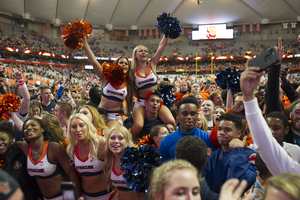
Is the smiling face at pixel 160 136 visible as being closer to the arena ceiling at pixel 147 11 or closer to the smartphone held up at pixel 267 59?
the smartphone held up at pixel 267 59

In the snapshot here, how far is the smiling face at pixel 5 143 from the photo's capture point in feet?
9.09

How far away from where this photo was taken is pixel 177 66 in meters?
36.9

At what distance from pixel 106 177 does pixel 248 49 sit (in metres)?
37.8

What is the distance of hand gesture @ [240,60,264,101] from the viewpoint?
1.26 m

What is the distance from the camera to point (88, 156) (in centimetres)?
270

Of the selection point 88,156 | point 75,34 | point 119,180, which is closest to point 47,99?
point 75,34

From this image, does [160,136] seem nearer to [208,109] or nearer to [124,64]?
[124,64]

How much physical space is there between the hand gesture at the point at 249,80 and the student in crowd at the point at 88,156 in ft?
6.28

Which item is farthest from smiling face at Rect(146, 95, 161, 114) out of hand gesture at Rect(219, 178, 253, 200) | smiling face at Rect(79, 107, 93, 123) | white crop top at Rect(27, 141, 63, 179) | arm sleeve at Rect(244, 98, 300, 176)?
hand gesture at Rect(219, 178, 253, 200)

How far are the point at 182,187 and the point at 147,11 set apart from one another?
116ft

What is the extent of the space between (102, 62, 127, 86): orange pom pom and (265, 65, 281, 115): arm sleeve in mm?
2099

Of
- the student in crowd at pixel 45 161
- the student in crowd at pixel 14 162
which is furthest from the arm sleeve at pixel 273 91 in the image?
the student in crowd at pixel 14 162

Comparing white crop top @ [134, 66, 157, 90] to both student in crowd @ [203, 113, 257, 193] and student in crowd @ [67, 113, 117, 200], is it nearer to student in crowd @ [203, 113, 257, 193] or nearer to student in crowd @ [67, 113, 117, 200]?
student in crowd @ [67, 113, 117, 200]

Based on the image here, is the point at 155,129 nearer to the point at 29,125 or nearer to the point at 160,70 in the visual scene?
the point at 29,125
